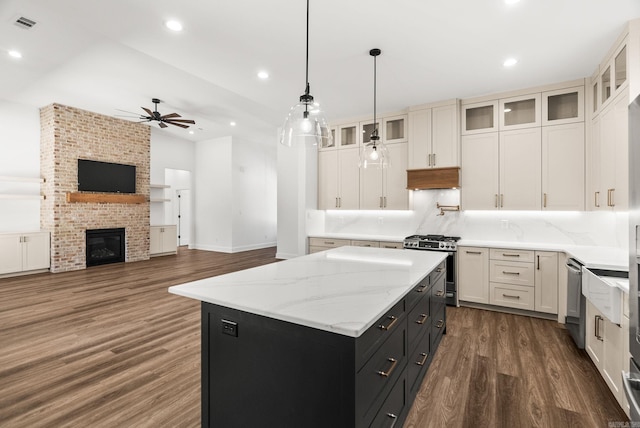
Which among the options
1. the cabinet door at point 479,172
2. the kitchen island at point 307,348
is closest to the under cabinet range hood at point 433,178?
A: the cabinet door at point 479,172

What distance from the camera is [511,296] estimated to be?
3.97m

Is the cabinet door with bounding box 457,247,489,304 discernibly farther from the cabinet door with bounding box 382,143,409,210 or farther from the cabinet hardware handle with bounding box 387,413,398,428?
the cabinet hardware handle with bounding box 387,413,398,428

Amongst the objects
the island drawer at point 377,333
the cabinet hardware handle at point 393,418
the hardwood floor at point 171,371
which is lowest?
the hardwood floor at point 171,371

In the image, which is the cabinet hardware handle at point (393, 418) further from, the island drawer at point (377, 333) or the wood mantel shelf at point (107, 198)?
the wood mantel shelf at point (107, 198)

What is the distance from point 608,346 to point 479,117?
3351mm

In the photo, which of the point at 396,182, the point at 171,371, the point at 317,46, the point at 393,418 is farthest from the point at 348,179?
the point at 393,418

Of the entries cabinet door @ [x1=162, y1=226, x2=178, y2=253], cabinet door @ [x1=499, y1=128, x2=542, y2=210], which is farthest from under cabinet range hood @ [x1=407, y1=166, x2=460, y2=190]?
cabinet door @ [x1=162, y1=226, x2=178, y2=253]

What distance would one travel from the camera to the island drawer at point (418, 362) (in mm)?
2036

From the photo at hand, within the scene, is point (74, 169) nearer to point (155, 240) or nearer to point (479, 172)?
point (155, 240)

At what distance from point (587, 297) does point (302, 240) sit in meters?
4.75

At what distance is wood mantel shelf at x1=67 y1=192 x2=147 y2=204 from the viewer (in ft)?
21.2

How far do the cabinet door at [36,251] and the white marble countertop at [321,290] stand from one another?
622cm

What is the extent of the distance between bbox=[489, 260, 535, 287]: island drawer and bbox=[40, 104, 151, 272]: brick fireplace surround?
24.9 ft

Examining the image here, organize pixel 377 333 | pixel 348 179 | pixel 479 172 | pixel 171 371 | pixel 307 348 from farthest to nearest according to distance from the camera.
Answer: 1. pixel 348 179
2. pixel 479 172
3. pixel 171 371
4. pixel 377 333
5. pixel 307 348
